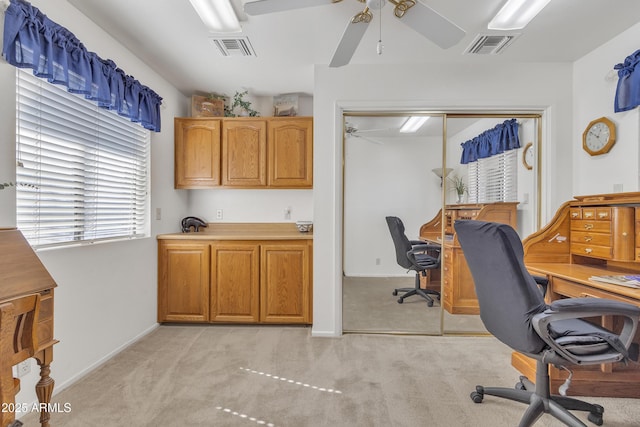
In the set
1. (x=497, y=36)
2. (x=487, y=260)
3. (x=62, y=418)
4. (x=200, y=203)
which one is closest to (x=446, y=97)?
(x=497, y=36)

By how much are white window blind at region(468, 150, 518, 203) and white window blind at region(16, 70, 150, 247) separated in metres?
3.15

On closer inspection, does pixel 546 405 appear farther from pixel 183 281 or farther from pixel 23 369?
pixel 183 281

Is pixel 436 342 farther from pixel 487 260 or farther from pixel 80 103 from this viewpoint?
pixel 80 103

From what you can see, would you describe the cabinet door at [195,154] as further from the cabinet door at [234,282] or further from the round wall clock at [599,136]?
the round wall clock at [599,136]

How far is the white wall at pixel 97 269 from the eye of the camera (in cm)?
174

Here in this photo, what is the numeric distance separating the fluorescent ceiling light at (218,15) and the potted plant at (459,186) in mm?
2254

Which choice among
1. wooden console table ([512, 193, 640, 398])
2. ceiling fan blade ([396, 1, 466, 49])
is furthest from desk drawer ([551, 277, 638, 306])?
ceiling fan blade ([396, 1, 466, 49])

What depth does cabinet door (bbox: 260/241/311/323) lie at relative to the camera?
3135 mm

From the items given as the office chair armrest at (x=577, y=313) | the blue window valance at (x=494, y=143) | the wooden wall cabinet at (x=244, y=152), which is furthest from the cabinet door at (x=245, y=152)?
the office chair armrest at (x=577, y=313)

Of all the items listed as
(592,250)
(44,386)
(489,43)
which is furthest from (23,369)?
(489,43)

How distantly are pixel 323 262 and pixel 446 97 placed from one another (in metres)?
1.92

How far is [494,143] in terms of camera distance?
2.96 m

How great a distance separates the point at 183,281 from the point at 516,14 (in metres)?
3.58

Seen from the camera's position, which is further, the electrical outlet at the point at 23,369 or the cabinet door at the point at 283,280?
the cabinet door at the point at 283,280
